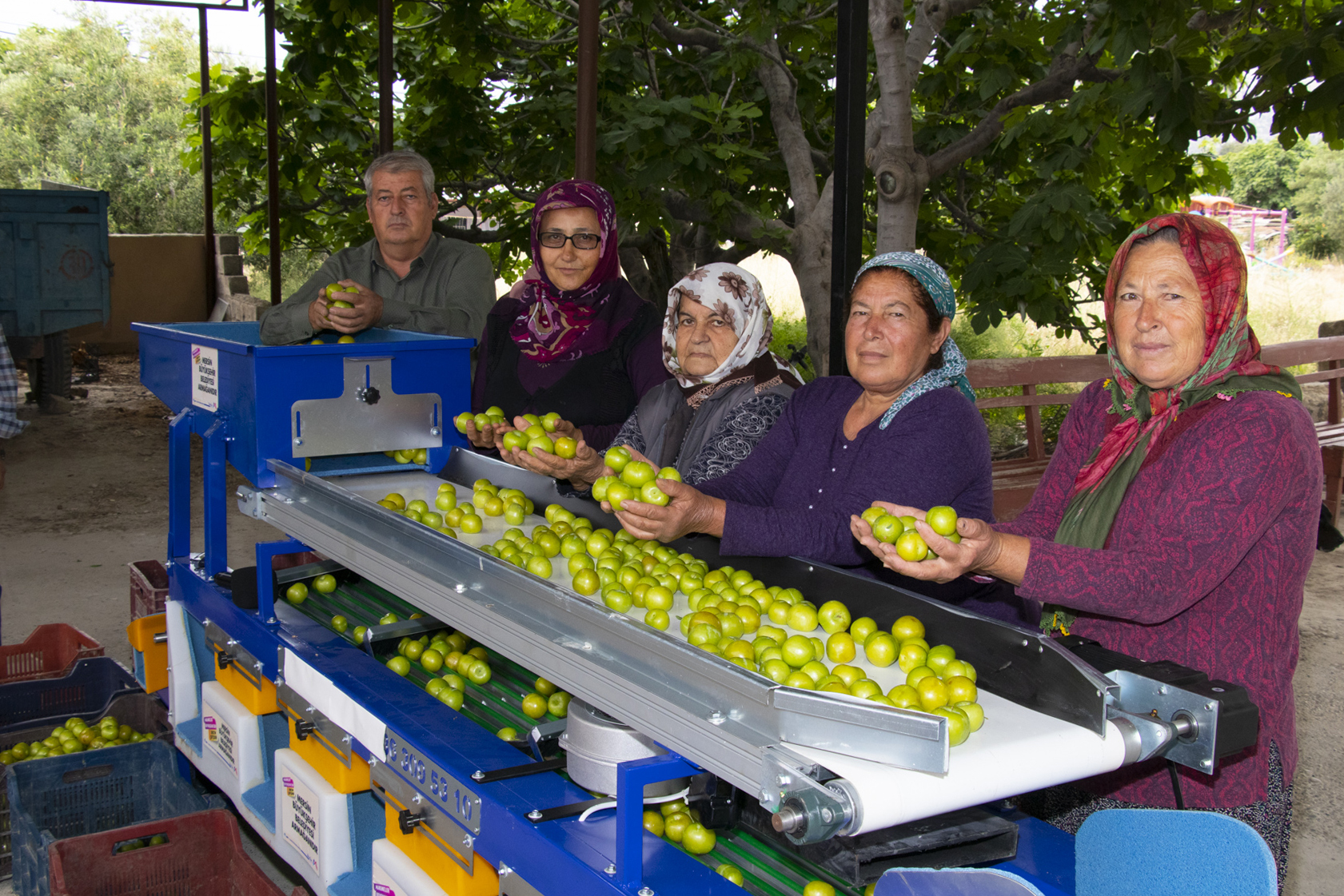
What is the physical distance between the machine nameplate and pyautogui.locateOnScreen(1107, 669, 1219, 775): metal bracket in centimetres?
119

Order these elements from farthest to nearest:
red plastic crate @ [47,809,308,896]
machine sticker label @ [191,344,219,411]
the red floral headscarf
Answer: machine sticker label @ [191,344,219,411]
red plastic crate @ [47,809,308,896]
the red floral headscarf

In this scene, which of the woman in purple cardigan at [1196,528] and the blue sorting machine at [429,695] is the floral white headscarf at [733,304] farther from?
the woman in purple cardigan at [1196,528]

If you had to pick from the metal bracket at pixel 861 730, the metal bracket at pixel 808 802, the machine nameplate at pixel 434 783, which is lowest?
the machine nameplate at pixel 434 783

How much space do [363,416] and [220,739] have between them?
1.15 meters

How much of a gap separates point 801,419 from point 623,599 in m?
0.82

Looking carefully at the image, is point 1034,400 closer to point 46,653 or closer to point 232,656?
point 232,656

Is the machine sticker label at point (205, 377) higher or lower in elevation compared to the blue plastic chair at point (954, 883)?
higher

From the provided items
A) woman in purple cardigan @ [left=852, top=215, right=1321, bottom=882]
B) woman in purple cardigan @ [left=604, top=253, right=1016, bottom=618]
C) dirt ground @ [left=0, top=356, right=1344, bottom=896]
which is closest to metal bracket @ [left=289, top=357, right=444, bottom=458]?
woman in purple cardigan @ [left=604, top=253, right=1016, bottom=618]

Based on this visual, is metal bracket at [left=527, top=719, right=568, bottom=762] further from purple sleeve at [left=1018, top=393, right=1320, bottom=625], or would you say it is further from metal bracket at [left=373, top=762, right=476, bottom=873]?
A: purple sleeve at [left=1018, top=393, right=1320, bottom=625]

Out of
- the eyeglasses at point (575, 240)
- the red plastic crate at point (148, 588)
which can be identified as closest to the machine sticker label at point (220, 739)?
the red plastic crate at point (148, 588)

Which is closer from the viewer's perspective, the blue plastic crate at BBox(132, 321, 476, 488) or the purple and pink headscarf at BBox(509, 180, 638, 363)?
the blue plastic crate at BBox(132, 321, 476, 488)

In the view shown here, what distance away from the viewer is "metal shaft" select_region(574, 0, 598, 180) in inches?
184

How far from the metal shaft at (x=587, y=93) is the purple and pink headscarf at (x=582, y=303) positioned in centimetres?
111

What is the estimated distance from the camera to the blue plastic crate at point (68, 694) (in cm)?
407
